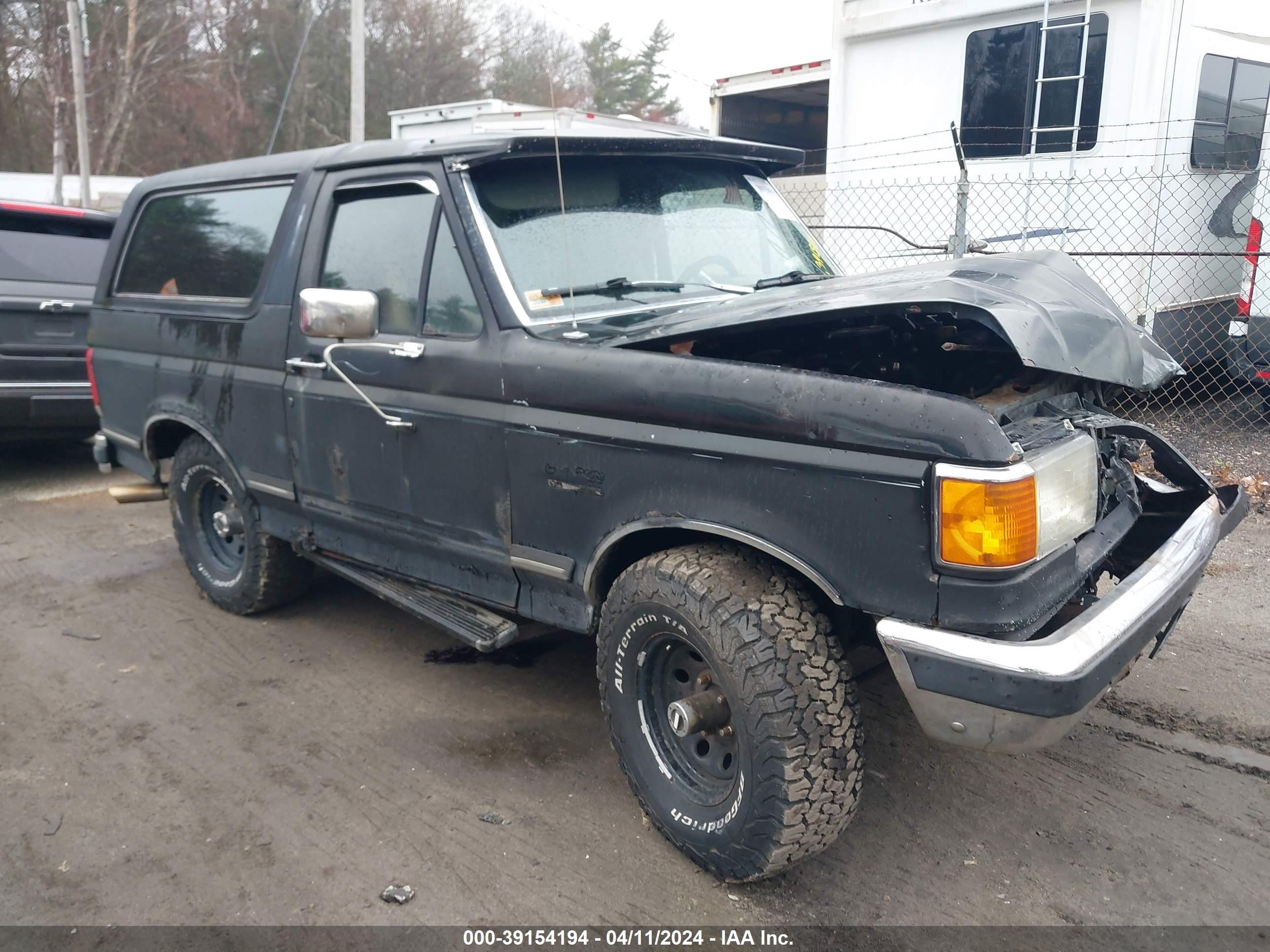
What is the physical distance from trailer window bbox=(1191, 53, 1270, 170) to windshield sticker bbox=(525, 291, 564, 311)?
21.8 feet

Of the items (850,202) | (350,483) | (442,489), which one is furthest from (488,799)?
(850,202)

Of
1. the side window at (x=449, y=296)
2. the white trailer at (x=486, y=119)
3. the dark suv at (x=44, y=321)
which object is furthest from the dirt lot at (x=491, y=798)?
the white trailer at (x=486, y=119)

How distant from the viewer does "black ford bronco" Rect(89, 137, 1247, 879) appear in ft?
7.65

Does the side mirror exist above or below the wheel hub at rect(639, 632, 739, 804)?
above

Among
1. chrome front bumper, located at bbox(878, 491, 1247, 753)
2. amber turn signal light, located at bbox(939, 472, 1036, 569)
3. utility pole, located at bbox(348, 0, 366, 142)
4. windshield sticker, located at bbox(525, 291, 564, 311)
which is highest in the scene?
utility pole, located at bbox(348, 0, 366, 142)

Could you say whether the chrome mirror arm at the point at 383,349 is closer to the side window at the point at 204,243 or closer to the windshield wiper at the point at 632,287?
the windshield wiper at the point at 632,287

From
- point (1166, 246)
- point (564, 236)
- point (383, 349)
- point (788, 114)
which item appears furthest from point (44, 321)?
point (788, 114)

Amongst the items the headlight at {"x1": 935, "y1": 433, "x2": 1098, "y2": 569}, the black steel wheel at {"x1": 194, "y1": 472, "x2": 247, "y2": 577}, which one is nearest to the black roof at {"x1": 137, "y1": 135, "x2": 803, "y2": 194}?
the black steel wheel at {"x1": 194, "y1": 472, "x2": 247, "y2": 577}

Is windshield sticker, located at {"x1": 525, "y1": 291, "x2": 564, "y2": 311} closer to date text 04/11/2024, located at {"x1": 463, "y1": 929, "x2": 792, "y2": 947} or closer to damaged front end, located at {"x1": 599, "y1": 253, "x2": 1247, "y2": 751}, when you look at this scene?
damaged front end, located at {"x1": 599, "y1": 253, "x2": 1247, "y2": 751}

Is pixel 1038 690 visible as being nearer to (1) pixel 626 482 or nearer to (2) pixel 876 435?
(2) pixel 876 435

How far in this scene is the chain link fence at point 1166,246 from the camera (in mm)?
7480

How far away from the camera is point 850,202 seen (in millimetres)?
9422

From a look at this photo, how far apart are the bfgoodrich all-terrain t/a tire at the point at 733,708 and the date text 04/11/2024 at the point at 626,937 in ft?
0.51

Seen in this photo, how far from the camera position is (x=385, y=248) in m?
3.66
